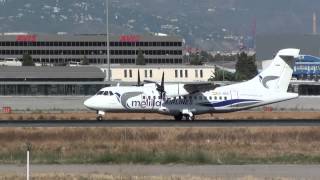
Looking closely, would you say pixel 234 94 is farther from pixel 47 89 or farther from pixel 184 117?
pixel 47 89

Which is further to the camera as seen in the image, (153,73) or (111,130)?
(153,73)

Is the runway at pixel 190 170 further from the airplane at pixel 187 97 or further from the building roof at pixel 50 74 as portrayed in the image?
the building roof at pixel 50 74

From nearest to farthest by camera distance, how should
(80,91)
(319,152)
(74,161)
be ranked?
(74,161) → (319,152) → (80,91)

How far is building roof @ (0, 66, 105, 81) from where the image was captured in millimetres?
164875

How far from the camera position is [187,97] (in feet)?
234

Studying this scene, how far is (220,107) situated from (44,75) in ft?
328

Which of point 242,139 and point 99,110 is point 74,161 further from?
point 99,110

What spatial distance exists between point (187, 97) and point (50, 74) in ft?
328

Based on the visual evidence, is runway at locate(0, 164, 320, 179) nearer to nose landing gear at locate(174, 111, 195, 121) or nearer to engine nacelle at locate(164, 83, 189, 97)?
nose landing gear at locate(174, 111, 195, 121)

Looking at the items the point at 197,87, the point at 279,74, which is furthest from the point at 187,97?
the point at 279,74

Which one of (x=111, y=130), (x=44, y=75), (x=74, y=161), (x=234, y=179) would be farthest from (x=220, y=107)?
(x=44, y=75)

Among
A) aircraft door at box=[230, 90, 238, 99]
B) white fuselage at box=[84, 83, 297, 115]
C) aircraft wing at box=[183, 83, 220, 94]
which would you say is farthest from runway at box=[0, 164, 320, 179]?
aircraft door at box=[230, 90, 238, 99]

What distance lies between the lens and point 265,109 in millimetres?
94250

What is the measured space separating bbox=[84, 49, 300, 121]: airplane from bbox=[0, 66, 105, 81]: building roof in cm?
9398
